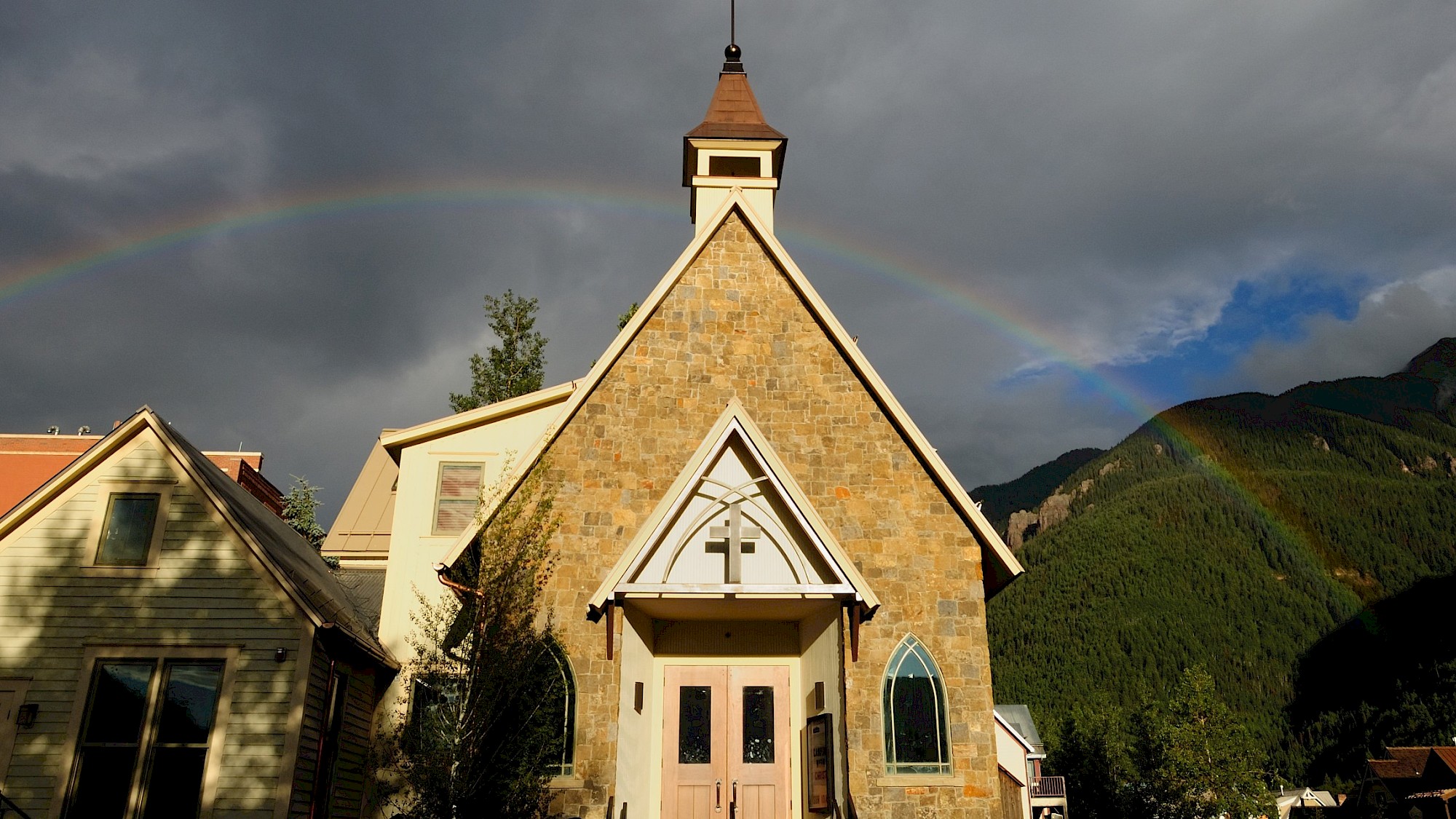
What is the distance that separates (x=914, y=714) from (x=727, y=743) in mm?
3013

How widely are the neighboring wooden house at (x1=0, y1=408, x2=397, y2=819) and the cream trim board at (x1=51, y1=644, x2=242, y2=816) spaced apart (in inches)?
0.8

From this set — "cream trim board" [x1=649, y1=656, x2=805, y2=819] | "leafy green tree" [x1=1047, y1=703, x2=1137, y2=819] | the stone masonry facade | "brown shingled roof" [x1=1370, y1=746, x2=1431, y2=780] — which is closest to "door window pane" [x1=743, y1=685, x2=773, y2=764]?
"cream trim board" [x1=649, y1=656, x2=805, y2=819]

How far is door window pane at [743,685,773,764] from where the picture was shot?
51.3 feet

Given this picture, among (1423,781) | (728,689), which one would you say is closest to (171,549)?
(728,689)

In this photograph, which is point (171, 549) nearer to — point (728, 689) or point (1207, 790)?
point (728, 689)

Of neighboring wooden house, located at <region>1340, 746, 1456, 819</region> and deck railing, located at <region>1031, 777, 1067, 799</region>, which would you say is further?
neighboring wooden house, located at <region>1340, 746, 1456, 819</region>

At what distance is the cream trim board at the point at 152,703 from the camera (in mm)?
13586

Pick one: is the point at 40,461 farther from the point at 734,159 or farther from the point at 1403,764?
the point at 1403,764

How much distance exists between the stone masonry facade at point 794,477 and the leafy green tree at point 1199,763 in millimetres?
43258

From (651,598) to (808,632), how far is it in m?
2.87

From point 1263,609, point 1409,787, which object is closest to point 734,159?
point 1409,787

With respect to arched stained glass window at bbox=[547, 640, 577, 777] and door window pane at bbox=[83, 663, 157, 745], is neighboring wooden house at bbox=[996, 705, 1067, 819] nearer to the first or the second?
arched stained glass window at bbox=[547, 640, 577, 777]

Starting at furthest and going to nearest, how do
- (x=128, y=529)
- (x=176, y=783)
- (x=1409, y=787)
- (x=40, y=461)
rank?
(x=1409, y=787), (x=40, y=461), (x=128, y=529), (x=176, y=783)

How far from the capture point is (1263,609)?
471ft
